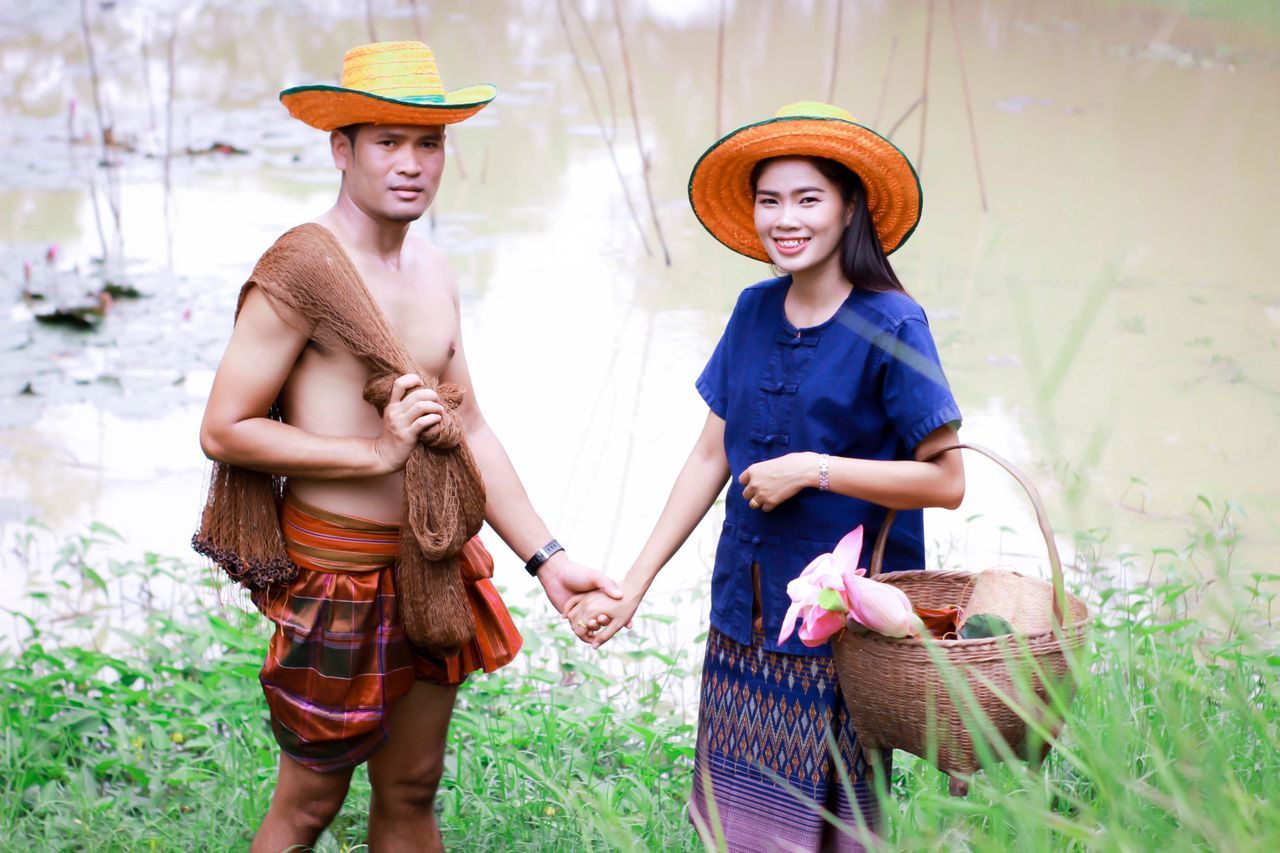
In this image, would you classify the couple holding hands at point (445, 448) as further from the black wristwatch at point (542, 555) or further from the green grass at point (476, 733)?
the green grass at point (476, 733)

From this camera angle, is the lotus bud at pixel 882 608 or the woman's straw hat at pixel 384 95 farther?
the woman's straw hat at pixel 384 95

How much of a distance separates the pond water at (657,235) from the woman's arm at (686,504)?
4.36ft

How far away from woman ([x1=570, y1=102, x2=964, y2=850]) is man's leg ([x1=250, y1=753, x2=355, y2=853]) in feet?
1.91

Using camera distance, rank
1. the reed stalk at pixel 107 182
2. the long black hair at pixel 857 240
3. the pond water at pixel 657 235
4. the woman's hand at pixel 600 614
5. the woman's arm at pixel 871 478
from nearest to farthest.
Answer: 1. the woman's arm at pixel 871 478
2. the long black hair at pixel 857 240
3. the woman's hand at pixel 600 614
4. the pond water at pixel 657 235
5. the reed stalk at pixel 107 182

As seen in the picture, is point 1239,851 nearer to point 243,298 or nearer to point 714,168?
point 714,168

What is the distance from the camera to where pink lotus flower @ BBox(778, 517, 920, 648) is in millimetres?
1667

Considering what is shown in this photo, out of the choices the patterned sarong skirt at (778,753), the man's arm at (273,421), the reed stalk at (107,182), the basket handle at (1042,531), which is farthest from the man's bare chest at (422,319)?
the reed stalk at (107,182)

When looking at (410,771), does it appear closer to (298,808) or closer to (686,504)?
(298,808)

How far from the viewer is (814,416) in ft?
6.61

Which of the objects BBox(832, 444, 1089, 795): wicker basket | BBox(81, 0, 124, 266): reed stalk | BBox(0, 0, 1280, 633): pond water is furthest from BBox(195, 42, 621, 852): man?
BBox(81, 0, 124, 266): reed stalk

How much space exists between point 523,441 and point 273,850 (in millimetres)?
2481

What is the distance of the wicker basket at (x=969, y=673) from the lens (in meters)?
1.61

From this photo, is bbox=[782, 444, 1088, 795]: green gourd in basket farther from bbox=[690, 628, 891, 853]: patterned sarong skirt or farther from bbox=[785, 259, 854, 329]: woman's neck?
bbox=[785, 259, 854, 329]: woman's neck

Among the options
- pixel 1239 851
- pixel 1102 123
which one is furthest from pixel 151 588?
pixel 1102 123
